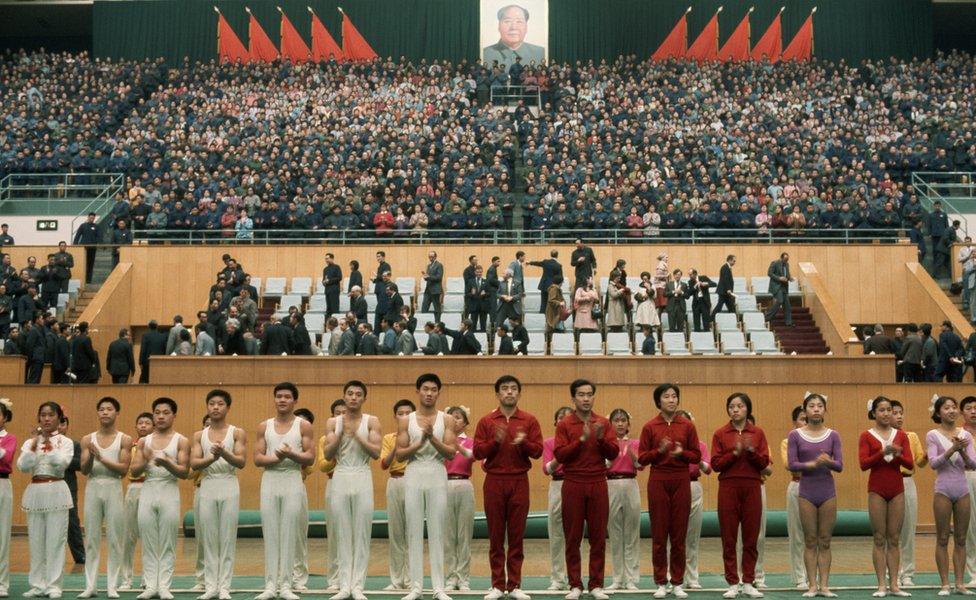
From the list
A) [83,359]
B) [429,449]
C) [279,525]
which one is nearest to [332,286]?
[83,359]

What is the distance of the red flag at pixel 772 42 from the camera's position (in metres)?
40.3

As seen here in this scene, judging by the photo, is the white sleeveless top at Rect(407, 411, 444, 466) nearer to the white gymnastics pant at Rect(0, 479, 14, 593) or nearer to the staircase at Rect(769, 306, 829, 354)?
the white gymnastics pant at Rect(0, 479, 14, 593)

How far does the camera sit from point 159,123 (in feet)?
108

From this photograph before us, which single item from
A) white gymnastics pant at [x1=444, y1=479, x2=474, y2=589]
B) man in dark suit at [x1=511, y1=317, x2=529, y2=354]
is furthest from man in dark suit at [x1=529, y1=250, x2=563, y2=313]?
white gymnastics pant at [x1=444, y1=479, x2=474, y2=589]

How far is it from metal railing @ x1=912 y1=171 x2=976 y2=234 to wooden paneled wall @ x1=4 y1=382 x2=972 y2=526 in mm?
9810

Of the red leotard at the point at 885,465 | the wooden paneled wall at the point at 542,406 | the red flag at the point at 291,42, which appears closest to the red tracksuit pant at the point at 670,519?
the red leotard at the point at 885,465

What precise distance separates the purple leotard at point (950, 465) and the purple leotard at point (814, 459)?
112 centimetres

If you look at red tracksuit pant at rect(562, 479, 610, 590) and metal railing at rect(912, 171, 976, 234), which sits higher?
metal railing at rect(912, 171, 976, 234)

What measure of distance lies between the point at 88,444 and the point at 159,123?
2254 centimetres

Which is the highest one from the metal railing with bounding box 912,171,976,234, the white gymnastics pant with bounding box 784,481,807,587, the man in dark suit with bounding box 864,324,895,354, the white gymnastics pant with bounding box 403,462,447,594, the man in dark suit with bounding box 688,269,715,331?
the metal railing with bounding box 912,171,976,234

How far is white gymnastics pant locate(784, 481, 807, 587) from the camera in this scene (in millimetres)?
12336

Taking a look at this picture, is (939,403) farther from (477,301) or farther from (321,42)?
(321,42)

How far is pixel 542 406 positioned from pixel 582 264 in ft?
16.1

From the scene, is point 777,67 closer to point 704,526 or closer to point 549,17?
point 549,17
